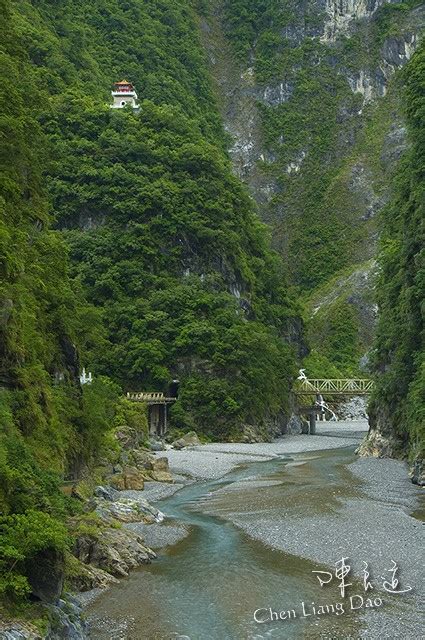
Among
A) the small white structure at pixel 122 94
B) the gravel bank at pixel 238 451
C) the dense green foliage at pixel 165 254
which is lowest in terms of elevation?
the gravel bank at pixel 238 451

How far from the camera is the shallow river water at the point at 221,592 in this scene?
60.4 ft

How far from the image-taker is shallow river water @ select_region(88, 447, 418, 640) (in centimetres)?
1841

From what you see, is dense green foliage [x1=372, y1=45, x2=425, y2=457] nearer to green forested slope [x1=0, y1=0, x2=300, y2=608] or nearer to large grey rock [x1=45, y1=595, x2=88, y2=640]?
green forested slope [x1=0, y1=0, x2=300, y2=608]

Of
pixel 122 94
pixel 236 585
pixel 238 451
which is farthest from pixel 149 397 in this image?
pixel 122 94

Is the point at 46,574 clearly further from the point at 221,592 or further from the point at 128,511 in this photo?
the point at 128,511

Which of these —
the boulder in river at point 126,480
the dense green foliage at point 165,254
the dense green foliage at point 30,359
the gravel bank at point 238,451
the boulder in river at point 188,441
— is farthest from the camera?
the dense green foliage at point 165,254

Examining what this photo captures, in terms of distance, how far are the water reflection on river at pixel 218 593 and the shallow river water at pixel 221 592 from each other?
23 millimetres

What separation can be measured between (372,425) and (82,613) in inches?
1827

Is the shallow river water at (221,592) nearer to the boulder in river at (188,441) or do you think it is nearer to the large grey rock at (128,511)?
the large grey rock at (128,511)

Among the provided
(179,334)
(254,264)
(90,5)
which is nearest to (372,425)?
(179,334)

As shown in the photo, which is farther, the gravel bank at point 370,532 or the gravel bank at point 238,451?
the gravel bank at point 238,451

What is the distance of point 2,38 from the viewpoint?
45406 millimetres

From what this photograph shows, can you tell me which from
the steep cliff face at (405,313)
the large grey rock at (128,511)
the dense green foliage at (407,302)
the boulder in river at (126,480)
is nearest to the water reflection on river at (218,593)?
the large grey rock at (128,511)

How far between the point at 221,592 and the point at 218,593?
12 cm
